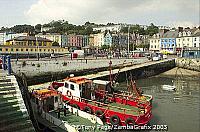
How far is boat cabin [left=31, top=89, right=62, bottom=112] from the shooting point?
15.7 metres

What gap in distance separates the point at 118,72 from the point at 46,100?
18305 mm

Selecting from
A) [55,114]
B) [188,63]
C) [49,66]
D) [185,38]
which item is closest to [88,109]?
[55,114]

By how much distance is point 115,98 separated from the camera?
2095cm

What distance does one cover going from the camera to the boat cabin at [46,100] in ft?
51.4

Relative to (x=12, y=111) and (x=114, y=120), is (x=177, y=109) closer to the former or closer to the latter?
(x=114, y=120)

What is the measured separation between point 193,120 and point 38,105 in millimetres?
12329

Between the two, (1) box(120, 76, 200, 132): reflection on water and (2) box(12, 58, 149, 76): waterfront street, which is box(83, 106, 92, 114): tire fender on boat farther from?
Answer: (2) box(12, 58, 149, 76): waterfront street

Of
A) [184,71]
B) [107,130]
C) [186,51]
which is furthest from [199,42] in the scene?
[107,130]

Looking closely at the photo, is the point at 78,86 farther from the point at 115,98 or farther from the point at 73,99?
the point at 115,98

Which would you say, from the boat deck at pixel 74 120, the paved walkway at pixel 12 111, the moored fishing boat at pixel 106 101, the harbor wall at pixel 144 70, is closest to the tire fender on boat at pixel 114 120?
the moored fishing boat at pixel 106 101

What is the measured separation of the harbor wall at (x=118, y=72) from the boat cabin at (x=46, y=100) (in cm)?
1284

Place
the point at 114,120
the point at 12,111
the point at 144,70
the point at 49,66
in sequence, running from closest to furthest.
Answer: the point at 12,111
the point at 114,120
the point at 49,66
the point at 144,70

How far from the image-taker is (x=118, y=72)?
33.3 meters

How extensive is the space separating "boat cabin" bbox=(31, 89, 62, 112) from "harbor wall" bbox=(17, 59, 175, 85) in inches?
506
